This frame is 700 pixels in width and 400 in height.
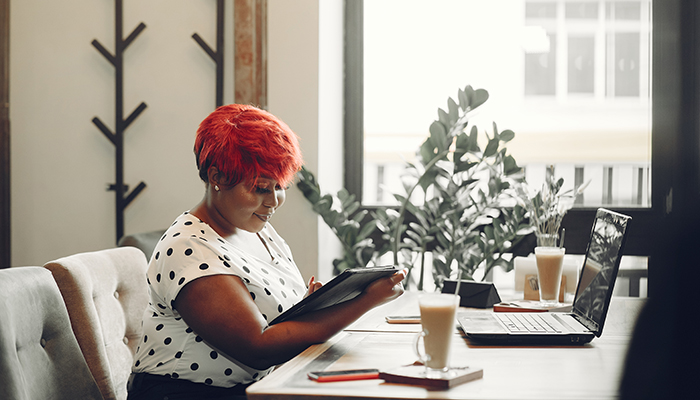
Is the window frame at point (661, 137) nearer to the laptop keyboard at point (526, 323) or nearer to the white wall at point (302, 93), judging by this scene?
the white wall at point (302, 93)

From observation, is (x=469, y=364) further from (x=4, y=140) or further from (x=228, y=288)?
(x=4, y=140)

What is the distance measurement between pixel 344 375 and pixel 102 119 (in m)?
2.16

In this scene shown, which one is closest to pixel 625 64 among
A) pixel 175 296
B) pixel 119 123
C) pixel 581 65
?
pixel 581 65

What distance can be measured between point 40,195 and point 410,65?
183 cm

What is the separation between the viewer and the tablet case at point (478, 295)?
5.77 feet

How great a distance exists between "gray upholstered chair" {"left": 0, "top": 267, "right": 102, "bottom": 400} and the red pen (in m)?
0.58

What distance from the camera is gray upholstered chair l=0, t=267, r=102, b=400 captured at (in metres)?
1.20

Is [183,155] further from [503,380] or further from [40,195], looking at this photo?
[503,380]

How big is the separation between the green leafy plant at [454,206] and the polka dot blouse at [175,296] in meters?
1.13

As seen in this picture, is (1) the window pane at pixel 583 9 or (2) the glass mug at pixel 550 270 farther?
(1) the window pane at pixel 583 9

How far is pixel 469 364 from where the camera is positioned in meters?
1.17

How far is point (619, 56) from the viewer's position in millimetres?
2920

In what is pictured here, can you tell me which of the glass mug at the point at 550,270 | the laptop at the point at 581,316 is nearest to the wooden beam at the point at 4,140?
the laptop at the point at 581,316

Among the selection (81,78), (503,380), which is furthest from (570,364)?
(81,78)
